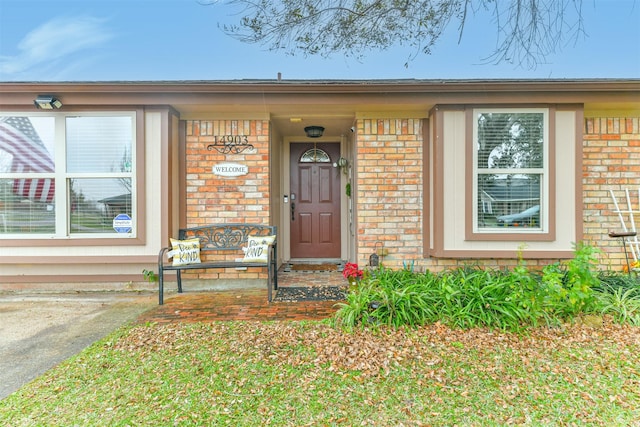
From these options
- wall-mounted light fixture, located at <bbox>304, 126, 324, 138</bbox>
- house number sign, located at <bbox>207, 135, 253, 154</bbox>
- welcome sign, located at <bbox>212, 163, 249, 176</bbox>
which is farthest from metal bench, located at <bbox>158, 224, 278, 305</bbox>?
wall-mounted light fixture, located at <bbox>304, 126, 324, 138</bbox>

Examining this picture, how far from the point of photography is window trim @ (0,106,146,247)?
3984 mm

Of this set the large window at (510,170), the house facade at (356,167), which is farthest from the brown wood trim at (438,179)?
the large window at (510,170)

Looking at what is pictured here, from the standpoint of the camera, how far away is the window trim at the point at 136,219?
157 inches

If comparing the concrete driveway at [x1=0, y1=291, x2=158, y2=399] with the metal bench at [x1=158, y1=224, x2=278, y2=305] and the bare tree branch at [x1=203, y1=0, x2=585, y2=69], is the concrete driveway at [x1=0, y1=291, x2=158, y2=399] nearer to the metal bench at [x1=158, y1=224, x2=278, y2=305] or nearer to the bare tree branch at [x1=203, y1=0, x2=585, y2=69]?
the metal bench at [x1=158, y1=224, x2=278, y2=305]

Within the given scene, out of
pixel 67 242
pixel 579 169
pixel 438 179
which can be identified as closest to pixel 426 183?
pixel 438 179

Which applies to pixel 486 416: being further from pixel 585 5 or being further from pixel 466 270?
pixel 585 5

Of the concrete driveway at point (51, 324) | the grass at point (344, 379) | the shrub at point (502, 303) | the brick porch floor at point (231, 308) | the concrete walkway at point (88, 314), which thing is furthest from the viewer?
the brick porch floor at point (231, 308)

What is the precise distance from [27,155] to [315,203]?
391 centimetres

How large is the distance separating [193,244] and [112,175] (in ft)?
4.17

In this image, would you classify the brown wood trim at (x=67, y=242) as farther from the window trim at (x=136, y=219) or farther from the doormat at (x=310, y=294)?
the doormat at (x=310, y=294)

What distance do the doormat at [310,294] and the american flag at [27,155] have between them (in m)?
3.01

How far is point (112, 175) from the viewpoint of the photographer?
13.2 ft

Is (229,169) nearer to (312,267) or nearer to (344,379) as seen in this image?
(312,267)

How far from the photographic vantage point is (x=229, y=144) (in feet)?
14.3
